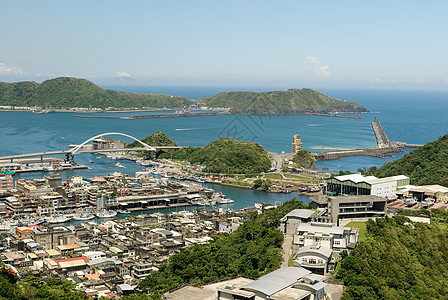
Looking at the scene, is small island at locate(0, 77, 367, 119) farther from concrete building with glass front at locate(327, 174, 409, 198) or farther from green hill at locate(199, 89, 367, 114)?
concrete building with glass front at locate(327, 174, 409, 198)

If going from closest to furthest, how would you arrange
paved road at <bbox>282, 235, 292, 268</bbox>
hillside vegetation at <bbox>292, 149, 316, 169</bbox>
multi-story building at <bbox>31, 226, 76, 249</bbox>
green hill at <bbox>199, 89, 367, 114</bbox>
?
paved road at <bbox>282, 235, 292, 268</bbox> < multi-story building at <bbox>31, 226, 76, 249</bbox> < hillside vegetation at <bbox>292, 149, 316, 169</bbox> < green hill at <bbox>199, 89, 367, 114</bbox>

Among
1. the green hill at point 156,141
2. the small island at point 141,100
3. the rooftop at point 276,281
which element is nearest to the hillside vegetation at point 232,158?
the green hill at point 156,141

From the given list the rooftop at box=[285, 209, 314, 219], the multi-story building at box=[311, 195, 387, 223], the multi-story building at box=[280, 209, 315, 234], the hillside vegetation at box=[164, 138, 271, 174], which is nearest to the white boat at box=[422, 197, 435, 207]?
the multi-story building at box=[311, 195, 387, 223]

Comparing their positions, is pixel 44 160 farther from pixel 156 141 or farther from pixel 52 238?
pixel 52 238

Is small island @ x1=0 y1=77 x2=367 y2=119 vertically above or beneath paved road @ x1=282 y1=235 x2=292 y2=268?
above

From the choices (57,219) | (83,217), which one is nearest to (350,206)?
(83,217)

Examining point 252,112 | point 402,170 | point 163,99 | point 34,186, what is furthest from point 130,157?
point 163,99

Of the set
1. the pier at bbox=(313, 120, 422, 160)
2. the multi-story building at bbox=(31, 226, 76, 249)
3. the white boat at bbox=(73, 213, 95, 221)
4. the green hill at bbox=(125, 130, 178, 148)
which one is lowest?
the white boat at bbox=(73, 213, 95, 221)
